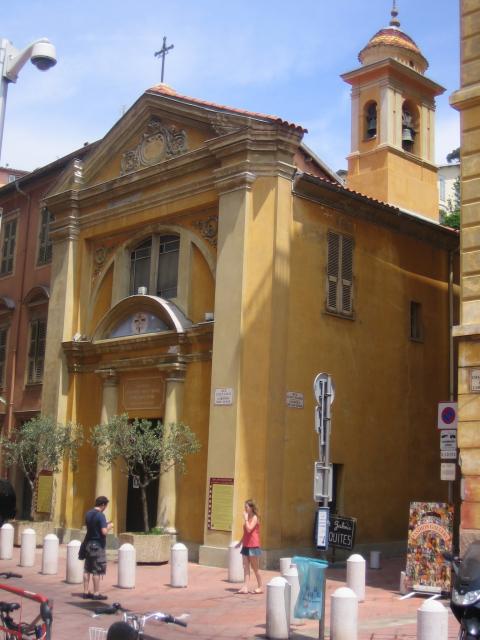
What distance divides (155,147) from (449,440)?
11379 millimetres

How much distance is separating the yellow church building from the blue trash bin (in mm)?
6657

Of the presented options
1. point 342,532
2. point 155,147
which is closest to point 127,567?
point 342,532

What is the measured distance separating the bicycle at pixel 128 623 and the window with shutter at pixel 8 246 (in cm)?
2328

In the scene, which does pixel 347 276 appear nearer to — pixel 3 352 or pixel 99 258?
pixel 99 258

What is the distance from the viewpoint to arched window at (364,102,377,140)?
2520cm

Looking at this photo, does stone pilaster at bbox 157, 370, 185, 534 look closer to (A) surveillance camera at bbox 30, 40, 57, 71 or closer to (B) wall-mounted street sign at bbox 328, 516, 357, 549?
(B) wall-mounted street sign at bbox 328, 516, 357, 549

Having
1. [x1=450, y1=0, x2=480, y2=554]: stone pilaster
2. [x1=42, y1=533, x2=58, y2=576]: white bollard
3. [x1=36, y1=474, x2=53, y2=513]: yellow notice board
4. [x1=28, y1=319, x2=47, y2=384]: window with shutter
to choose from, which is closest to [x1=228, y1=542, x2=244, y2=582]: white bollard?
[x1=42, y1=533, x2=58, y2=576]: white bollard

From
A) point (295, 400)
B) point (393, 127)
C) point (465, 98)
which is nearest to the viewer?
point (465, 98)

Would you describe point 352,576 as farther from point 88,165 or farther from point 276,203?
point 88,165

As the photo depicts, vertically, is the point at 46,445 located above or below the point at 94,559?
above

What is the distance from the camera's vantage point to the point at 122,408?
2180 cm

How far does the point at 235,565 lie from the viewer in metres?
15.8

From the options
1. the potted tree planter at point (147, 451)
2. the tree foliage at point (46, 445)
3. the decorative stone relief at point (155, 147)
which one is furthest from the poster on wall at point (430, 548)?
the decorative stone relief at point (155, 147)

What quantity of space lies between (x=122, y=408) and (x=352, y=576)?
985cm
